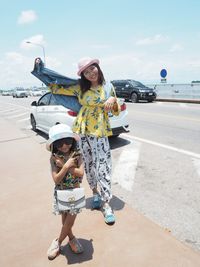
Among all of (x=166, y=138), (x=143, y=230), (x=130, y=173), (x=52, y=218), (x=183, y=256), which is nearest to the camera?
(x=183, y=256)

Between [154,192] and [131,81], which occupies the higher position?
[131,81]

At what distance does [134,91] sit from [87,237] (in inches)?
684

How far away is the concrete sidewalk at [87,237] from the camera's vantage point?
2580 millimetres

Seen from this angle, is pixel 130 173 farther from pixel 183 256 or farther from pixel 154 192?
pixel 183 256

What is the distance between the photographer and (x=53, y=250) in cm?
269

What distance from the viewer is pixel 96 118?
10.6 feet

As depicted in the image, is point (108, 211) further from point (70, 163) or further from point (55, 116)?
point (55, 116)

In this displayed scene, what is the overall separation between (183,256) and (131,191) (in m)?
1.62

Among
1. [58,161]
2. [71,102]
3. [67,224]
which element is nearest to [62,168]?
[58,161]

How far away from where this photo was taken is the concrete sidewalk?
2580 mm

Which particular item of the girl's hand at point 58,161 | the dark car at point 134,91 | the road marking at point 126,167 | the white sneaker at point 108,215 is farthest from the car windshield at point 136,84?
the girl's hand at point 58,161

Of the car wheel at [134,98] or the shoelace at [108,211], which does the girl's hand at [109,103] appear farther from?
the car wheel at [134,98]

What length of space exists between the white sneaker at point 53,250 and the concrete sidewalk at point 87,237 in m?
0.05

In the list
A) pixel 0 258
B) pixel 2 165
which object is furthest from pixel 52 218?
pixel 2 165
